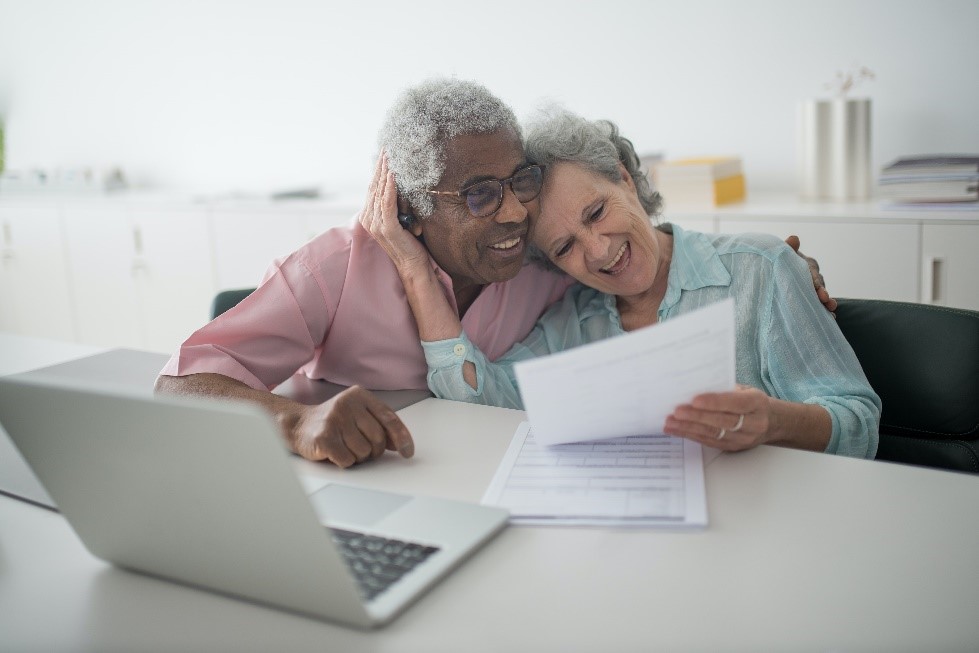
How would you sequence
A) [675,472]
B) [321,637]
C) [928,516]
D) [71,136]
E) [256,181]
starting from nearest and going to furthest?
[321,637] → [928,516] → [675,472] → [256,181] → [71,136]

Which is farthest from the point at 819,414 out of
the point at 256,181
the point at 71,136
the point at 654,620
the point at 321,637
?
the point at 71,136

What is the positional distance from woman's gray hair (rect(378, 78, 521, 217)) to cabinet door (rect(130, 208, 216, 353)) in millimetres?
2484

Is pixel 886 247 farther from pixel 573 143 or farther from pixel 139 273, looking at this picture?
pixel 139 273

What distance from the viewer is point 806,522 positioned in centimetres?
102

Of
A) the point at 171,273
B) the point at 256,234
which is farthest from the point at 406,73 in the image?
the point at 171,273

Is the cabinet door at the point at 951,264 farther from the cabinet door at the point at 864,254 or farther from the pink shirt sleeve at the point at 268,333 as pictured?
the pink shirt sleeve at the point at 268,333

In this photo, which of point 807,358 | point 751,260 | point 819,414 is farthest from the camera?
point 751,260

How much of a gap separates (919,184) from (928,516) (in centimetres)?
182

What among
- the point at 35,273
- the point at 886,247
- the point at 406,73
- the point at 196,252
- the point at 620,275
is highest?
the point at 406,73

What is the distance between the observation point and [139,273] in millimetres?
4230

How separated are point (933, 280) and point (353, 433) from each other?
1.92 metres

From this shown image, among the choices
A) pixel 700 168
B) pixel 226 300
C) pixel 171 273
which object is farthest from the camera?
pixel 171 273

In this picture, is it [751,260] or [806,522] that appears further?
[751,260]

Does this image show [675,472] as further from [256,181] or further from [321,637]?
[256,181]
